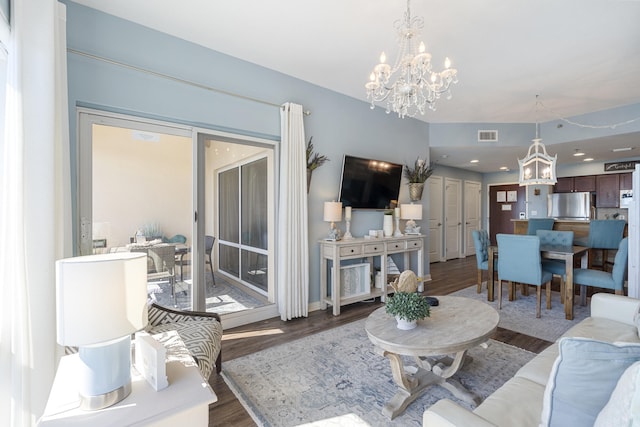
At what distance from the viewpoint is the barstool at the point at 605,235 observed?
14.1ft

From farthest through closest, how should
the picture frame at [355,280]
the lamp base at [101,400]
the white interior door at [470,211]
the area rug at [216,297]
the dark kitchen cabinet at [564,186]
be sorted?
the white interior door at [470,211] < the dark kitchen cabinet at [564,186] < the picture frame at [355,280] < the area rug at [216,297] < the lamp base at [101,400]

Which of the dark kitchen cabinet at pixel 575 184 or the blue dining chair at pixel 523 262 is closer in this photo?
the blue dining chair at pixel 523 262

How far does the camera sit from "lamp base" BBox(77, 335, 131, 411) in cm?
97

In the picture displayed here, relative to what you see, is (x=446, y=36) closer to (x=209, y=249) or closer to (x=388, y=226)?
(x=388, y=226)

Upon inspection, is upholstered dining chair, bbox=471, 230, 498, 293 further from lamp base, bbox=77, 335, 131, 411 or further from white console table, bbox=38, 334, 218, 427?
lamp base, bbox=77, 335, 131, 411

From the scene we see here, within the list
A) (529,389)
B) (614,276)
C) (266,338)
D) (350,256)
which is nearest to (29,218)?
(266,338)

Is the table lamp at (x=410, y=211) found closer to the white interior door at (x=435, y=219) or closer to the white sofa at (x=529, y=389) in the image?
the white sofa at (x=529, y=389)

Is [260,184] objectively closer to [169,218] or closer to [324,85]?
[169,218]

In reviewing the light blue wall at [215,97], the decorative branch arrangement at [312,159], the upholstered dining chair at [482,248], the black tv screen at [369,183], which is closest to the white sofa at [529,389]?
the upholstered dining chair at [482,248]

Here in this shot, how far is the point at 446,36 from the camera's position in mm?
2664

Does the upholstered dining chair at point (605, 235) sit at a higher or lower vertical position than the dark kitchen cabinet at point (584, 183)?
lower

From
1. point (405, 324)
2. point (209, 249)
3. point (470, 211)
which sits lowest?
→ point (405, 324)

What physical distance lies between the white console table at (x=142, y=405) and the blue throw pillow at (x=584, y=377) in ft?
3.70

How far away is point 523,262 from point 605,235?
81.1 inches
